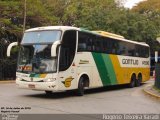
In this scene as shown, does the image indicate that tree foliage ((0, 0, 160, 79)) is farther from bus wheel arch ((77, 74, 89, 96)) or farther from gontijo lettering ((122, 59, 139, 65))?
bus wheel arch ((77, 74, 89, 96))

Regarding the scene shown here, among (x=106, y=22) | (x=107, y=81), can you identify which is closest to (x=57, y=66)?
(x=107, y=81)

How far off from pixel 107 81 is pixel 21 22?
1850 cm

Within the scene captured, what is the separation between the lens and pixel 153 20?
176 ft

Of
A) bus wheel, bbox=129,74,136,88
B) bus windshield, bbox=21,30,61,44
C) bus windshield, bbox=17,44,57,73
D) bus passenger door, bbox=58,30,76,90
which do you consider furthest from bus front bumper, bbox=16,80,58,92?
bus wheel, bbox=129,74,136,88

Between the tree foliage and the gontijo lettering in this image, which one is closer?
the gontijo lettering

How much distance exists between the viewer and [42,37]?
1884 centimetres

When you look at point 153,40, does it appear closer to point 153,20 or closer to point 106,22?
point 153,20

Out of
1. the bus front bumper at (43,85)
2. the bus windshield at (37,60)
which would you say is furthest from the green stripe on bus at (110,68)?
the bus front bumper at (43,85)

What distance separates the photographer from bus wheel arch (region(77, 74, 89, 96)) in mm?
20047

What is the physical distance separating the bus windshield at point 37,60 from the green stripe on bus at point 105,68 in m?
3.91

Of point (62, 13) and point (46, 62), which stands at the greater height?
point (62, 13)

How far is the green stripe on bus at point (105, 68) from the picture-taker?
72.8ft

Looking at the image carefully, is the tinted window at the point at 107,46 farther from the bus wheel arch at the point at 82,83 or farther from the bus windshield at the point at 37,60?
the bus windshield at the point at 37,60

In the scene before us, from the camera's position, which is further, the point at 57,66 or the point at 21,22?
the point at 21,22
